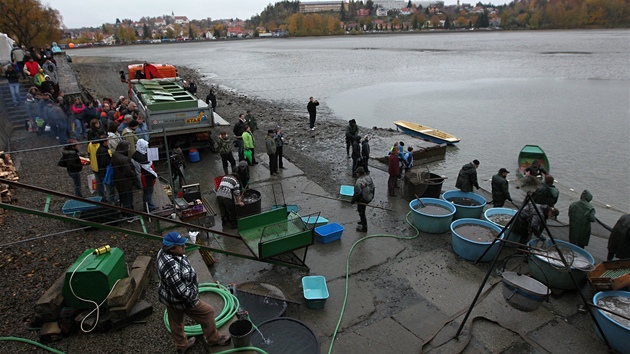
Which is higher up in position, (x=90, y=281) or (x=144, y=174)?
(x=144, y=174)

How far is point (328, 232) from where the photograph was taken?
899 centimetres

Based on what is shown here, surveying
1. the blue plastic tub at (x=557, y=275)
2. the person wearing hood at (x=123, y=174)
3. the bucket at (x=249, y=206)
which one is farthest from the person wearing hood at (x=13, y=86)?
the blue plastic tub at (x=557, y=275)

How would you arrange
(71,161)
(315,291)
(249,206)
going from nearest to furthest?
(315,291)
(71,161)
(249,206)

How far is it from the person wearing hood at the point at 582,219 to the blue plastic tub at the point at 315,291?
5836 millimetres

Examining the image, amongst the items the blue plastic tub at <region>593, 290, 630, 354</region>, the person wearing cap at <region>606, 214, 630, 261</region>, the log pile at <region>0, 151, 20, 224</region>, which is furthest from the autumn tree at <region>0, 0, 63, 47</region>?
the blue plastic tub at <region>593, 290, 630, 354</region>

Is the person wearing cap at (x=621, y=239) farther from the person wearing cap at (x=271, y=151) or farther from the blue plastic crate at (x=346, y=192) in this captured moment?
the person wearing cap at (x=271, y=151)

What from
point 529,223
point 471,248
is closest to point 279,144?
point 471,248

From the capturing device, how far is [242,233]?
786 centimetres

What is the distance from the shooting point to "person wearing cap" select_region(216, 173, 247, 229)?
356 inches

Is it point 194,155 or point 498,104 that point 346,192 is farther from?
point 498,104

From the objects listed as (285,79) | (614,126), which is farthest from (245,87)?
(614,126)

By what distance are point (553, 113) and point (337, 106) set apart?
1631 centimetres

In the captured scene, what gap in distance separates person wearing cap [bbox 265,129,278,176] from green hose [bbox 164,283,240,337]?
688 cm

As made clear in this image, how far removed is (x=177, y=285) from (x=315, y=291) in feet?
10.5
